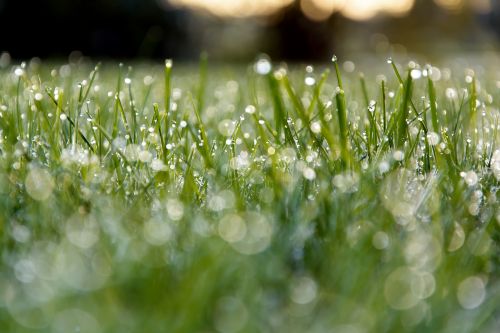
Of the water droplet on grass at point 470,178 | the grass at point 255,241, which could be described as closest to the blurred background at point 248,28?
the grass at point 255,241

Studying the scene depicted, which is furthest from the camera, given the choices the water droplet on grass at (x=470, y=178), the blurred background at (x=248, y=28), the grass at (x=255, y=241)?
the blurred background at (x=248, y=28)

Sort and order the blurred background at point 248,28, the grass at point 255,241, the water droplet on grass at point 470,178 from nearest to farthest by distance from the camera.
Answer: the grass at point 255,241 < the water droplet on grass at point 470,178 < the blurred background at point 248,28

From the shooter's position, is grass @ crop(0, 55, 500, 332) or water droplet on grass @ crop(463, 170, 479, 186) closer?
grass @ crop(0, 55, 500, 332)

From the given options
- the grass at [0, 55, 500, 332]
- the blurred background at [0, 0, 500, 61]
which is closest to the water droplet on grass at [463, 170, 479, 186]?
the grass at [0, 55, 500, 332]

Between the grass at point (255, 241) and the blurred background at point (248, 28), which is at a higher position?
the blurred background at point (248, 28)

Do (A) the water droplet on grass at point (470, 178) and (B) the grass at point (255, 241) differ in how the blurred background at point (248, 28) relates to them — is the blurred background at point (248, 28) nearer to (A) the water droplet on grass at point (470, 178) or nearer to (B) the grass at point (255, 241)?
(B) the grass at point (255, 241)

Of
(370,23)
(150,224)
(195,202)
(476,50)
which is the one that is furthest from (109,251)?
(476,50)

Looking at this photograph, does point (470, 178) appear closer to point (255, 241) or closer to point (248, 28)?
point (255, 241)

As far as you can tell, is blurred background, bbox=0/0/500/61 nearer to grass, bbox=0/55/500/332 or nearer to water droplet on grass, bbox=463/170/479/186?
grass, bbox=0/55/500/332

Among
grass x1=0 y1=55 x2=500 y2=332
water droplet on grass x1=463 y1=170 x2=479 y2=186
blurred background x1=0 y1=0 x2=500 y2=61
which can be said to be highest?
blurred background x1=0 y1=0 x2=500 y2=61
